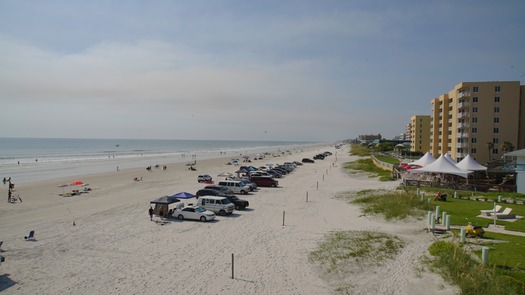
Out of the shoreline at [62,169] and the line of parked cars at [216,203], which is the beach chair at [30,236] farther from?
the shoreline at [62,169]

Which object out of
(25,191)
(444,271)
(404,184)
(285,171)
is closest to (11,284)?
(444,271)

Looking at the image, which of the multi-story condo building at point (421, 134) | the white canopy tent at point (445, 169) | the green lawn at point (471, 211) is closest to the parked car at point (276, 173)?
the white canopy tent at point (445, 169)

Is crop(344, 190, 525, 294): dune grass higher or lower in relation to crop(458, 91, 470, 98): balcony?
lower

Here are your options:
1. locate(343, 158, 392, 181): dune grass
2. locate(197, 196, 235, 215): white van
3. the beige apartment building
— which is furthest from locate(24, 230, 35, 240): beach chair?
the beige apartment building

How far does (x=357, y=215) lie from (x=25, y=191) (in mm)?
35440

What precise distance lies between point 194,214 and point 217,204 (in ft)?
8.25

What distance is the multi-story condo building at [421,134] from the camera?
98.4m

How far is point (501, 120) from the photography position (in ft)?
176

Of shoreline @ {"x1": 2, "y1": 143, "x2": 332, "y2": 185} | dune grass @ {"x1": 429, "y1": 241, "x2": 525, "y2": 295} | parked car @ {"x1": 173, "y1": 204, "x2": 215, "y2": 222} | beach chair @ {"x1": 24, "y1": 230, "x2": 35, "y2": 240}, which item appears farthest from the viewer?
shoreline @ {"x1": 2, "y1": 143, "x2": 332, "y2": 185}

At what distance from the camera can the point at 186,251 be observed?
16750 millimetres

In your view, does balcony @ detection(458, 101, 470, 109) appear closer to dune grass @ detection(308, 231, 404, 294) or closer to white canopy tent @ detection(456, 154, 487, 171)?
white canopy tent @ detection(456, 154, 487, 171)

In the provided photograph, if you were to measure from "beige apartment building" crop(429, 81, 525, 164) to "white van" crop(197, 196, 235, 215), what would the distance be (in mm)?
47247

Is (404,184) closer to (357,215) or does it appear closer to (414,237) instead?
(357,215)

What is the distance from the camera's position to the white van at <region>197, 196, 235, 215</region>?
25109mm
